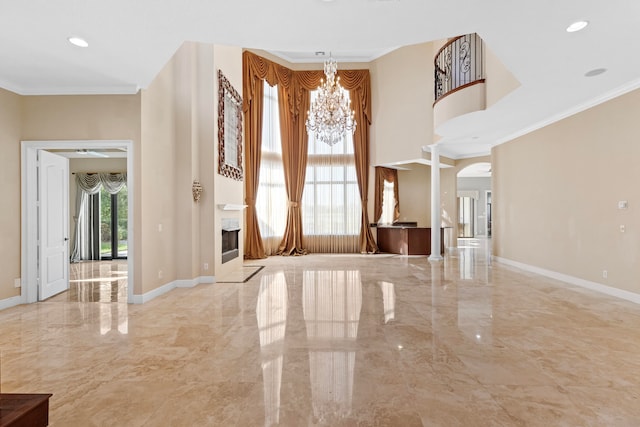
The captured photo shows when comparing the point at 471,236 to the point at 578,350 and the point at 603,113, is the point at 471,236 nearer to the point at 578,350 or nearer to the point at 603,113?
the point at 603,113

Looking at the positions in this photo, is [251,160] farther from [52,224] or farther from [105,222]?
[52,224]

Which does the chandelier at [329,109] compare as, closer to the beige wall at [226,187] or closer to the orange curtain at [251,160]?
the orange curtain at [251,160]

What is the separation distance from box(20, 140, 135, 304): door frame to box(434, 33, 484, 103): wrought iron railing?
6.07 m

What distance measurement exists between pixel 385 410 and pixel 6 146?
5946mm

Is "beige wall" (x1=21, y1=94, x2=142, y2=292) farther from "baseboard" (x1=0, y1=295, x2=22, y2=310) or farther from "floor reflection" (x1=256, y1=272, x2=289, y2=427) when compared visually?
"floor reflection" (x1=256, y1=272, x2=289, y2=427)

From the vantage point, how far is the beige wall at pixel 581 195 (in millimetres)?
5246

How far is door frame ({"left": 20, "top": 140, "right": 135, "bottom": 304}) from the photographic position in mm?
5156

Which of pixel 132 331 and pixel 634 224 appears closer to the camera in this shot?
pixel 132 331

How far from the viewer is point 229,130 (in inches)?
293

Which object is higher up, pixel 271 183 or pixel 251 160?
pixel 251 160

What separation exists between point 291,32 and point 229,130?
4.20 metres

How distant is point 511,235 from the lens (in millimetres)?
8539

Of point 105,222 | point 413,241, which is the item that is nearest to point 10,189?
point 105,222

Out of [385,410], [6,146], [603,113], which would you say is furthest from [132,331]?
[603,113]
